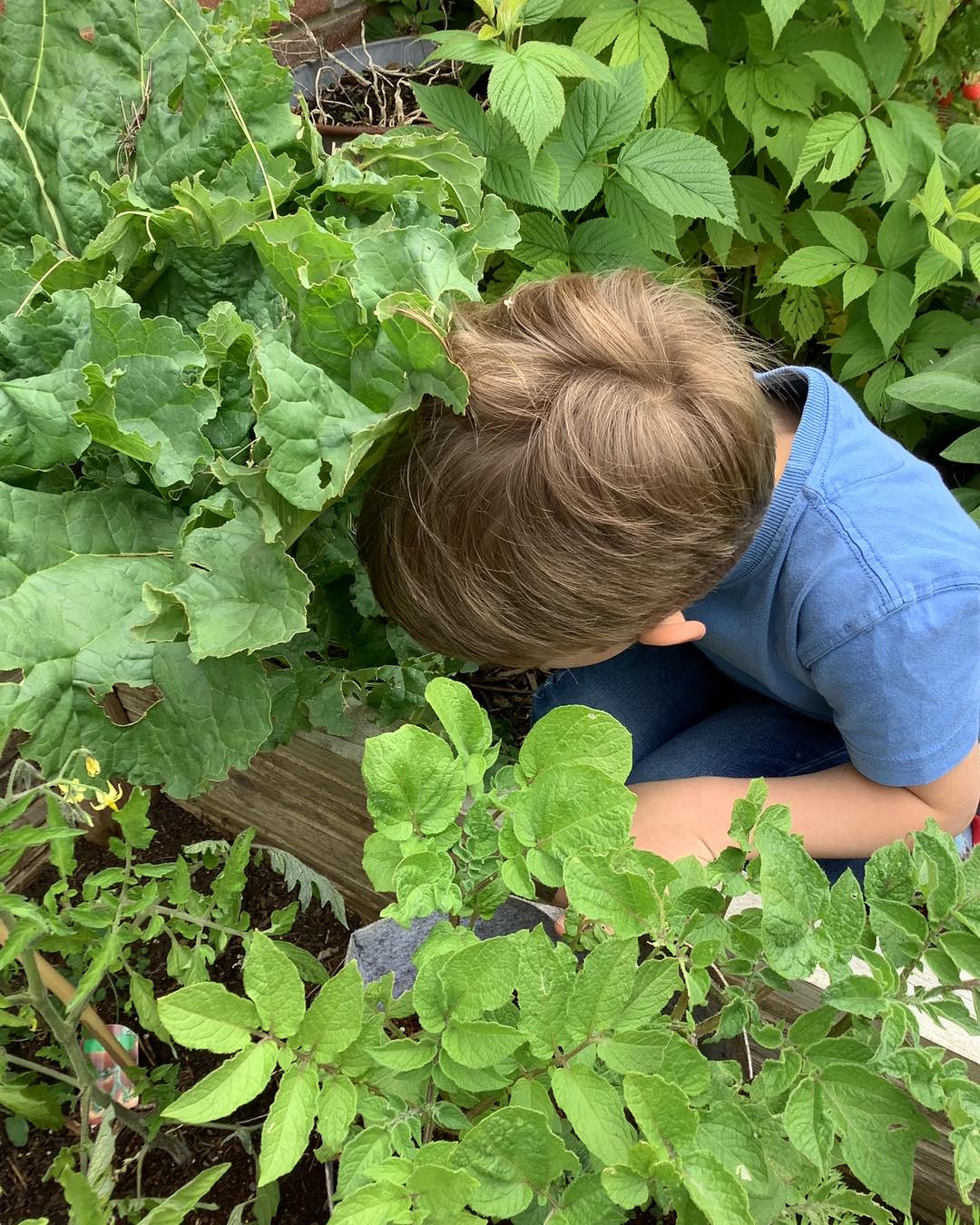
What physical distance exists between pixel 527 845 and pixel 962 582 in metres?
0.63

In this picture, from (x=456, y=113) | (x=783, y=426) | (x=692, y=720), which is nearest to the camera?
(x=783, y=426)

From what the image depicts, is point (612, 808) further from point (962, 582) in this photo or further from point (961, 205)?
point (961, 205)

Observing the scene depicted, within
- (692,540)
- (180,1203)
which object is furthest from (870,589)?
(180,1203)

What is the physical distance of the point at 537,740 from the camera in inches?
23.1

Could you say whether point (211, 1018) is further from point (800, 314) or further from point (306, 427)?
point (800, 314)

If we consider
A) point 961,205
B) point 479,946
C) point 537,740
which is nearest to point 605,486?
point 537,740

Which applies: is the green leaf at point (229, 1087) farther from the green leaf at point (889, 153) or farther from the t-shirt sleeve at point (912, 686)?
the green leaf at point (889, 153)

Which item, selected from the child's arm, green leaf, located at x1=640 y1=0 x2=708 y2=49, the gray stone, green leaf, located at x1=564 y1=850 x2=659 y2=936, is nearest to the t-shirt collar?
the child's arm

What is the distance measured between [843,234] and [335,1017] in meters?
1.54

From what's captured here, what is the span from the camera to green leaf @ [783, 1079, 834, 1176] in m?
0.48

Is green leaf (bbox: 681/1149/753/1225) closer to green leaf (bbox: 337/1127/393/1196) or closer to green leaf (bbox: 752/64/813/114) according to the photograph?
green leaf (bbox: 337/1127/393/1196)

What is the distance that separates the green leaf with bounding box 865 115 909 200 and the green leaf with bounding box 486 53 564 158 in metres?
0.56

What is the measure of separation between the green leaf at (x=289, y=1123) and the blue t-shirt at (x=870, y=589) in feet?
2.28

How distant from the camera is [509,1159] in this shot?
0.48 meters
